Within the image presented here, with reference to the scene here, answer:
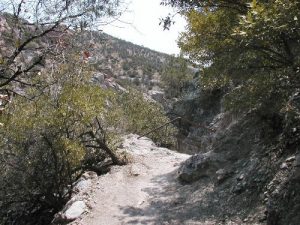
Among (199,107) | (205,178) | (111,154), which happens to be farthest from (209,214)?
(199,107)

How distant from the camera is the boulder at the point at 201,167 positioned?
13.0 m

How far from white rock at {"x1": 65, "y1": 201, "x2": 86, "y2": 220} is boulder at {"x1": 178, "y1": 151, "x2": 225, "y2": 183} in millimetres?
3630

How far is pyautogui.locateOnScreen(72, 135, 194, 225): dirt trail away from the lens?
11.3m

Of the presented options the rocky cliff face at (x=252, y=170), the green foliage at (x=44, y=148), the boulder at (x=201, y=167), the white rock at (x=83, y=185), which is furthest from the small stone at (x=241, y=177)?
the white rock at (x=83, y=185)

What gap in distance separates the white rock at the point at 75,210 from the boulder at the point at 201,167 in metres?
3.63

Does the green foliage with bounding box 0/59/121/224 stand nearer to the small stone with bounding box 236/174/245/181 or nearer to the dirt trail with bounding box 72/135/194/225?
the dirt trail with bounding box 72/135/194/225

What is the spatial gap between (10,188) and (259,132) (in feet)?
25.7

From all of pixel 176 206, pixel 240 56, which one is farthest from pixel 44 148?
pixel 240 56

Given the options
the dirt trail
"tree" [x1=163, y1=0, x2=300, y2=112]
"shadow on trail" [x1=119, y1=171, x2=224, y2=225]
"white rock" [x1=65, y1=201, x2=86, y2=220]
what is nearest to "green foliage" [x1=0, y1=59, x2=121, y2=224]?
the dirt trail

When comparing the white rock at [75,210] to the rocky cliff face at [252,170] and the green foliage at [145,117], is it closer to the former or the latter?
the rocky cliff face at [252,170]

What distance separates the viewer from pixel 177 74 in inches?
2240

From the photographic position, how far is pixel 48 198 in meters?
13.9

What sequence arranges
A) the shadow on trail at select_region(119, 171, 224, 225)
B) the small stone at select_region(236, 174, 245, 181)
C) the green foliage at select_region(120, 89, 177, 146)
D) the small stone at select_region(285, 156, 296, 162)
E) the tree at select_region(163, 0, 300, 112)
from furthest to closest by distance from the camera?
the green foliage at select_region(120, 89, 177, 146), the small stone at select_region(236, 174, 245, 181), the shadow on trail at select_region(119, 171, 224, 225), the small stone at select_region(285, 156, 296, 162), the tree at select_region(163, 0, 300, 112)

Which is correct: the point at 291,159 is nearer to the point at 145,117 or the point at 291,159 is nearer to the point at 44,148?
the point at 44,148
